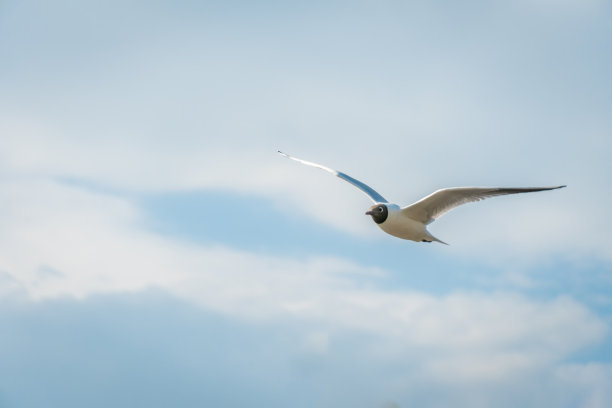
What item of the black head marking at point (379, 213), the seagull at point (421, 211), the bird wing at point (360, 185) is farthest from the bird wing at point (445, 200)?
the bird wing at point (360, 185)

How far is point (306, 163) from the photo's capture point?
105ft

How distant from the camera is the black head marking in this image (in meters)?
24.5

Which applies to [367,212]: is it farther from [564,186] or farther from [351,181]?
[564,186]

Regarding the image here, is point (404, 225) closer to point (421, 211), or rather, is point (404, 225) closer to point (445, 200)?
point (421, 211)

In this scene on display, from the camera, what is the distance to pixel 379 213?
969 inches

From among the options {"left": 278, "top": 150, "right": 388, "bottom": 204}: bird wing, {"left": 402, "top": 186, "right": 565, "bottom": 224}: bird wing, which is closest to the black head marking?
{"left": 402, "top": 186, "right": 565, "bottom": 224}: bird wing

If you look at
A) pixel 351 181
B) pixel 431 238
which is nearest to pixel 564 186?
pixel 431 238

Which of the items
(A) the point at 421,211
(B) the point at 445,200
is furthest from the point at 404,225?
(B) the point at 445,200

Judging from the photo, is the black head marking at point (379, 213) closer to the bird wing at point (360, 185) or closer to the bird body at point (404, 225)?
the bird body at point (404, 225)

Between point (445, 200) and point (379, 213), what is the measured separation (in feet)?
7.75

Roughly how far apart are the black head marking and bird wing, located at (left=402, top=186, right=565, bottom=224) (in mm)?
710

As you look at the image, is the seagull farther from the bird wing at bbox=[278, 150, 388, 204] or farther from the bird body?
the bird wing at bbox=[278, 150, 388, 204]

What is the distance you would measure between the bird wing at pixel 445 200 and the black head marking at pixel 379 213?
2.33ft

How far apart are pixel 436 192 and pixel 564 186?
4264 mm
